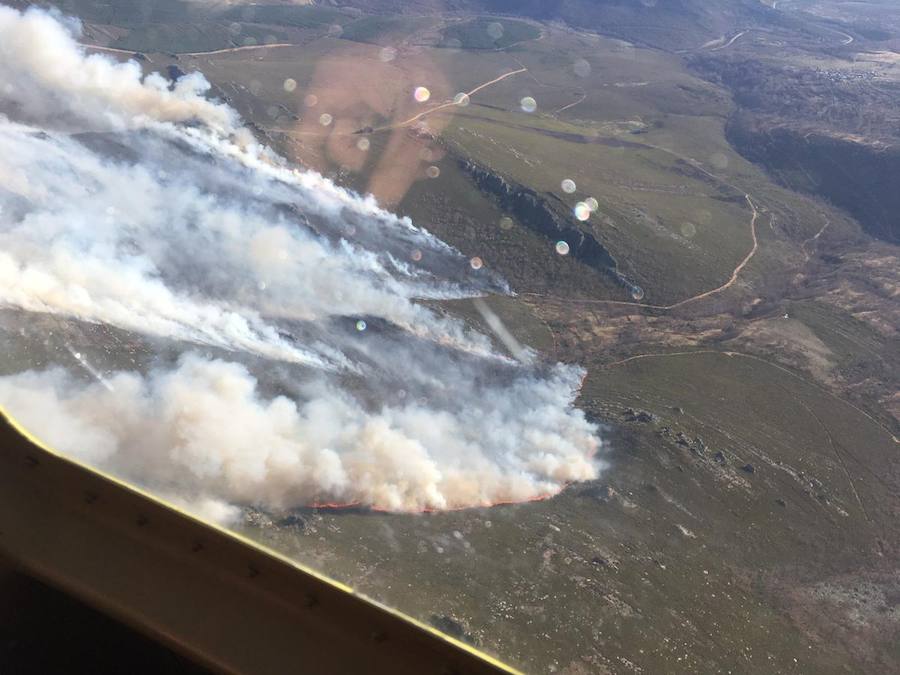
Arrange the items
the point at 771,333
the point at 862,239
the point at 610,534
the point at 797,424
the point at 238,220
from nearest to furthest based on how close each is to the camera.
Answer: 1. the point at 610,534
2. the point at 797,424
3. the point at 238,220
4. the point at 771,333
5. the point at 862,239

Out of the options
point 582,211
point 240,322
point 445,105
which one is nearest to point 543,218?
point 582,211

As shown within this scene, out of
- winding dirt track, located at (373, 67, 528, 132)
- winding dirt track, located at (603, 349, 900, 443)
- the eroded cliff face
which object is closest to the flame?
winding dirt track, located at (603, 349, 900, 443)

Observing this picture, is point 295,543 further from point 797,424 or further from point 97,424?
point 797,424

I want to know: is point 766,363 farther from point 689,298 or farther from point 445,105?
point 445,105

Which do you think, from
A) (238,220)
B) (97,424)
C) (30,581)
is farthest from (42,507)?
(238,220)

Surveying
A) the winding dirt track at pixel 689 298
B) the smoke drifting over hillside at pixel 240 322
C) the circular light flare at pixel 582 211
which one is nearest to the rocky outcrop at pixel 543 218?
the circular light flare at pixel 582 211

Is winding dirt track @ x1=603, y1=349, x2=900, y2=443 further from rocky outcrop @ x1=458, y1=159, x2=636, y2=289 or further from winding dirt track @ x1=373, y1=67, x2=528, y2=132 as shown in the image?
winding dirt track @ x1=373, y1=67, x2=528, y2=132
